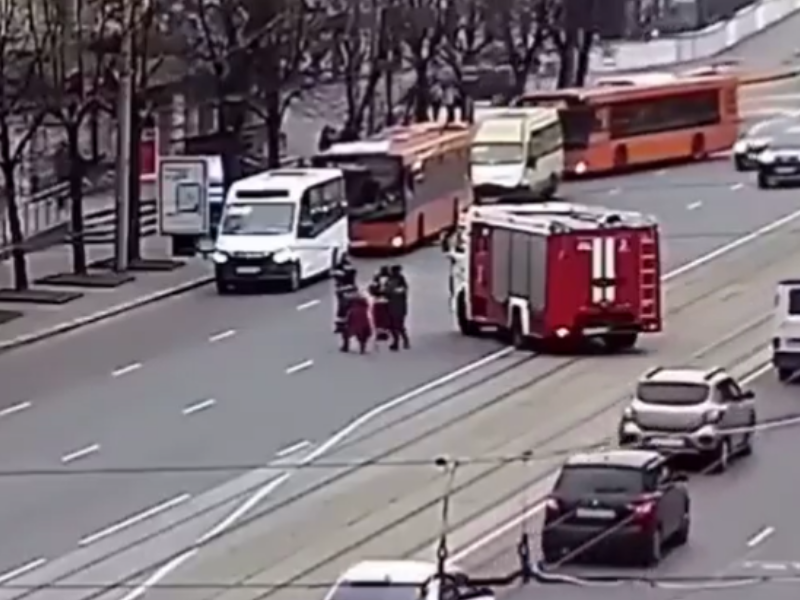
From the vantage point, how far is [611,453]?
31922mm

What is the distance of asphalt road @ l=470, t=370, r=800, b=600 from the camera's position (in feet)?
95.0

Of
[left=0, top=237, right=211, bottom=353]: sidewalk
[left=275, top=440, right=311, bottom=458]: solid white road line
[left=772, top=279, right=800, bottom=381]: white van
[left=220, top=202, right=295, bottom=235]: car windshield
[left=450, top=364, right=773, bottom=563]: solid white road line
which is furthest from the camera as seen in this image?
[left=220, top=202, right=295, bottom=235]: car windshield

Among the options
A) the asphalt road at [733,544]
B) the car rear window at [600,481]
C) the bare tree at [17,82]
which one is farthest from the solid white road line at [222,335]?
the car rear window at [600,481]

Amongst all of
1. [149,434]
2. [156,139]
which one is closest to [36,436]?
[149,434]

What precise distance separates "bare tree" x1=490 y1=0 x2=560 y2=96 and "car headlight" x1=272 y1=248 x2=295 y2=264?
2505 centimetres

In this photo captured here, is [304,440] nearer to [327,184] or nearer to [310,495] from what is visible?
[310,495]

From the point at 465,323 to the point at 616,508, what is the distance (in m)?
18.2

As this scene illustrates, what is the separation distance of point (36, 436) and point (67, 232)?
21485mm

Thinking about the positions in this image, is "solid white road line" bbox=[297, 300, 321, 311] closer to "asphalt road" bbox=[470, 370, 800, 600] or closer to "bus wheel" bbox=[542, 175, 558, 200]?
"bus wheel" bbox=[542, 175, 558, 200]

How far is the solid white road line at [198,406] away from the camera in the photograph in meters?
42.0

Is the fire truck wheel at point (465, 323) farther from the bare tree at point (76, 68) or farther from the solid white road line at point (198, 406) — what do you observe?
the bare tree at point (76, 68)

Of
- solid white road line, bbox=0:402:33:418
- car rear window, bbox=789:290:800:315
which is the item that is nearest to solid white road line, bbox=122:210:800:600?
car rear window, bbox=789:290:800:315

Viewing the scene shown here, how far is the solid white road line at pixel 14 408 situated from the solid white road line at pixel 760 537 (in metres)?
13.4

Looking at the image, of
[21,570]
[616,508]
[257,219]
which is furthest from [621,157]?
[21,570]
